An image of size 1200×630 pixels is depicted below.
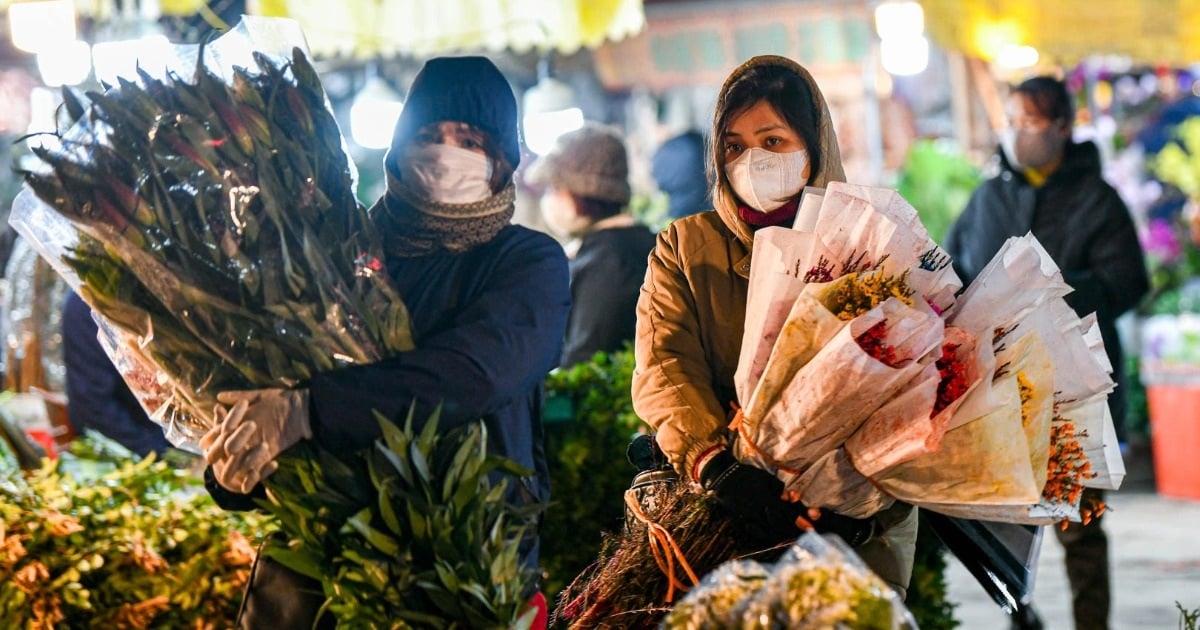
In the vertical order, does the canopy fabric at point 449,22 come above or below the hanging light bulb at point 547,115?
above

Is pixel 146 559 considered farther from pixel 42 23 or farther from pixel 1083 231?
pixel 42 23

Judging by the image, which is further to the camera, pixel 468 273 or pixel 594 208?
pixel 594 208

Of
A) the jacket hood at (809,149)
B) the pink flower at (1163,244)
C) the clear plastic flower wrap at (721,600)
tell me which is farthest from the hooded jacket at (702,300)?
the pink flower at (1163,244)

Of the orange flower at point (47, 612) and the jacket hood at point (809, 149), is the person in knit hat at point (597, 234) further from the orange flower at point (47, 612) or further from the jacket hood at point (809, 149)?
the jacket hood at point (809, 149)

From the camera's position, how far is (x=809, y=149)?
11.1 feet

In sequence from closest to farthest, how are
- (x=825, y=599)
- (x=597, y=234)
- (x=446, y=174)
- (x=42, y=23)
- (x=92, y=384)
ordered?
(x=825, y=599), (x=446, y=174), (x=92, y=384), (x=597, y=234), (x=42, y=23)

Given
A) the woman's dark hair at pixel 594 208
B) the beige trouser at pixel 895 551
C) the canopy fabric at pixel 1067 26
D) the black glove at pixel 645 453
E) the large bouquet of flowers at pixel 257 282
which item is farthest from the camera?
the canopy fabric at pixel 1067 26

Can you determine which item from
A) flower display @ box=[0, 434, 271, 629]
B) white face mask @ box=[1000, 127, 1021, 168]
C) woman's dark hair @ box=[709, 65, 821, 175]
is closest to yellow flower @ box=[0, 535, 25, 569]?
flower display @ box=[0, 434, 271, 629]

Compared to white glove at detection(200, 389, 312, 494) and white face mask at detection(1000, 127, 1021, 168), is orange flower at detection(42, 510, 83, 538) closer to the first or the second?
white glove at detection(200, 389, 312, 494)

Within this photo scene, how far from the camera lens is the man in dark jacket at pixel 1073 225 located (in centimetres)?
609

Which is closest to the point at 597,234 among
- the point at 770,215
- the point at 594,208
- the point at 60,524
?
the point at 594,208

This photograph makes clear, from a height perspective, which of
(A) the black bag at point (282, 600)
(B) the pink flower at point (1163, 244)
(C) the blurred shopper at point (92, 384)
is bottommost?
(B) the pink flower at point (1163, 244)

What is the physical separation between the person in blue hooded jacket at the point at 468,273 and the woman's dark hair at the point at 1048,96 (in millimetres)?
3265

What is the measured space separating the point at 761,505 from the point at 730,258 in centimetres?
66
